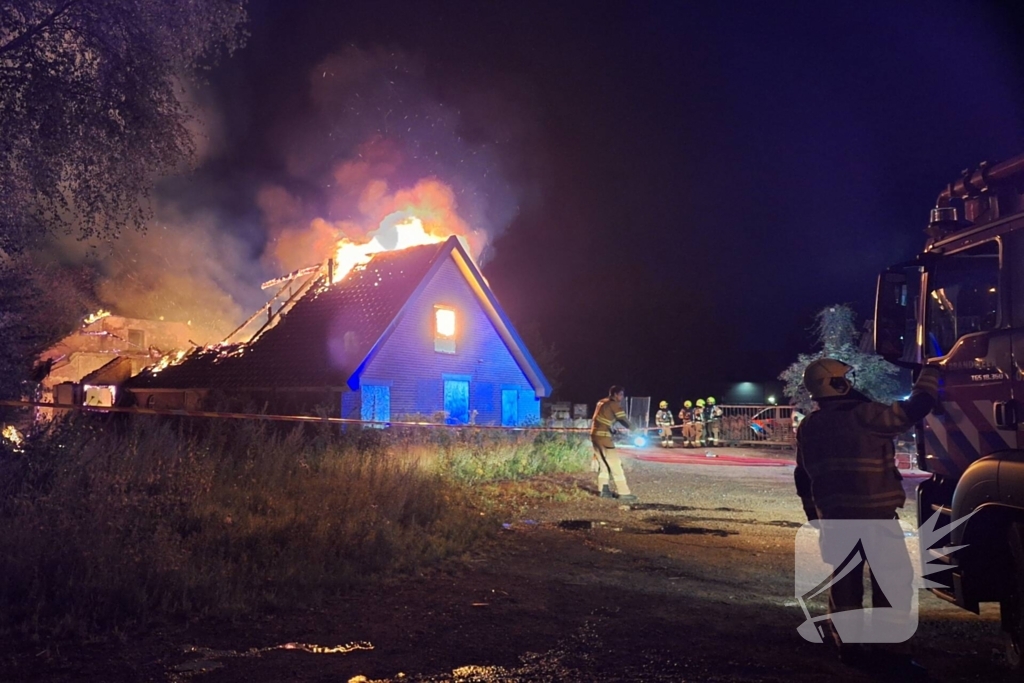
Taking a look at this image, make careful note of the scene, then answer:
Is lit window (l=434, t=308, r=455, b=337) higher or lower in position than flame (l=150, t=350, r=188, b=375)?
higher

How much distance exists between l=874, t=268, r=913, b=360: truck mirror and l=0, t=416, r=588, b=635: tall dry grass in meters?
4.27

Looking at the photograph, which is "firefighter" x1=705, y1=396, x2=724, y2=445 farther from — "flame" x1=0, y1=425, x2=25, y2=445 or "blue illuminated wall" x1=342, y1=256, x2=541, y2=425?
"flame" x1=0, y1=425, x2=25, y2=445

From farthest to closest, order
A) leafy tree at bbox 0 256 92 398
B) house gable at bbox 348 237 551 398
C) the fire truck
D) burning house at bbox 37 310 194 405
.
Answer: burning house at bbox 37 310 194 405
house gable at bbox 348 237 551 398
leafy tree at bbox 0 256 92 398
the fire truck

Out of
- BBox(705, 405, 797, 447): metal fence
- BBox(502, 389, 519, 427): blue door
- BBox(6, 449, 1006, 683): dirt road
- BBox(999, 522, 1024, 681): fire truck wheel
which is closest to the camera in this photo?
BBox(999, 522, 1024, 681): fire truck wheel

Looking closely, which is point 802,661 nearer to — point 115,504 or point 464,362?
point 115,504

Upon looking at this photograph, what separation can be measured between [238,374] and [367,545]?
15200mm

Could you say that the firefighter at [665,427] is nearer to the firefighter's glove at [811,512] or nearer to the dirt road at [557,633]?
the dirt road at [557,633]

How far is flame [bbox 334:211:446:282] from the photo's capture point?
79.0ft

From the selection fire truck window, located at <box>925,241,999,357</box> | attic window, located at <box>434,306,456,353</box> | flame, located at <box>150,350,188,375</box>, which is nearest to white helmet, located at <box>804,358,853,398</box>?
fire truck window, located at <box>925,241,999,357</box>

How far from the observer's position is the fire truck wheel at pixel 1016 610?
391cm

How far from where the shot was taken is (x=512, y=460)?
13.6m

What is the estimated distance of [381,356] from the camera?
62.8ft

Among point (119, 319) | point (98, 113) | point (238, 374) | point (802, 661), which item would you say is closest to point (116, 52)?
point (98, 113)

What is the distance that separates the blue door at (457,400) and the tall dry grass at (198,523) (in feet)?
34.3
